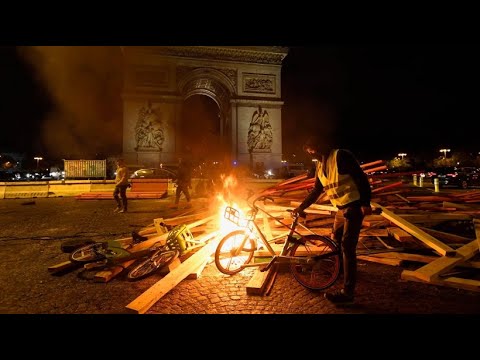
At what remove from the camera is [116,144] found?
3472 centimetres

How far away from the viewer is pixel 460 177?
17203mm

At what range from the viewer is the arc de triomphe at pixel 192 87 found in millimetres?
24703

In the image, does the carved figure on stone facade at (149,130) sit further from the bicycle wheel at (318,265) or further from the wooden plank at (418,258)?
the bicycle wheel at (318,265)

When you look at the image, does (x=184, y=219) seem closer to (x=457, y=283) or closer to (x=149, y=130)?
(x=457, y=283)

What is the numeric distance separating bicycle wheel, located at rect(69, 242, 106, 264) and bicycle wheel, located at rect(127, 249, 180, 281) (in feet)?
2.21

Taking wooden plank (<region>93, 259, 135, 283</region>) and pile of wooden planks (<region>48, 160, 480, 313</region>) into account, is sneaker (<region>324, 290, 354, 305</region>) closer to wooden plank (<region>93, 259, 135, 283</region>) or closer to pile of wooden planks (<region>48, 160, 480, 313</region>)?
pile of wooden planks (<region>48, 160, 480, 313</region>)

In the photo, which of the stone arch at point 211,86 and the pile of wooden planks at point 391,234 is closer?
the pile of wooden planks at point 391,234

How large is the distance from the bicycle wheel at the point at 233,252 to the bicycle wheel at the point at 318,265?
77cm

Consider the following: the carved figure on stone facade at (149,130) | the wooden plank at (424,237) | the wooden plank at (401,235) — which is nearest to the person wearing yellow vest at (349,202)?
the wooden plank at (424,237)

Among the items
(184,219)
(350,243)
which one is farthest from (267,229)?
(350,243)

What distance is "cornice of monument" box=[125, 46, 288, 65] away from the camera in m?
26.0

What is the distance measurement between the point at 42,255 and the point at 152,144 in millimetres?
20540

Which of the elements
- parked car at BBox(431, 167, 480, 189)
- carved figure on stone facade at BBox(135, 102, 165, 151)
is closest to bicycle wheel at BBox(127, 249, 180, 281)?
parked car at BBox(431, 167, 480, 189)

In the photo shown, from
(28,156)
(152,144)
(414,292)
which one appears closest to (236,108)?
(152,144)
